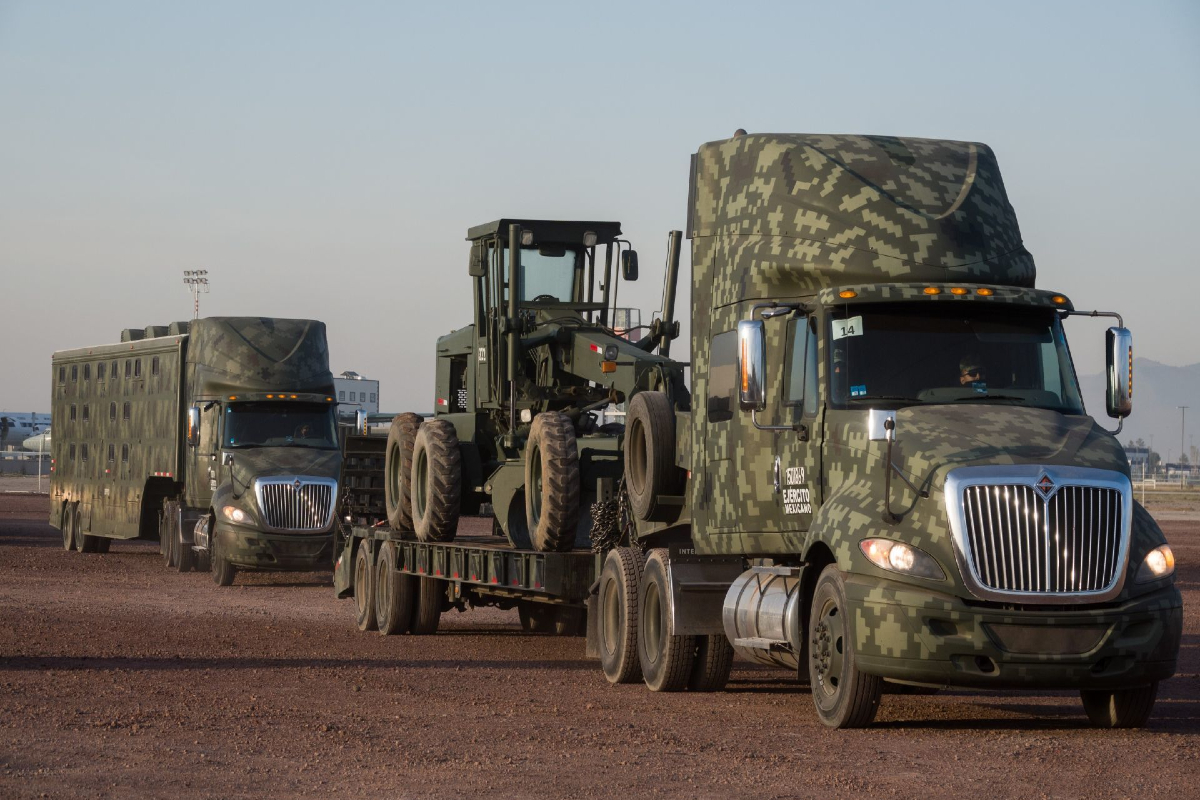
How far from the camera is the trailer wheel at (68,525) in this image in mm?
38188

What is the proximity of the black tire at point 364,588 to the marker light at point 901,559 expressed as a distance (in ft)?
36.6

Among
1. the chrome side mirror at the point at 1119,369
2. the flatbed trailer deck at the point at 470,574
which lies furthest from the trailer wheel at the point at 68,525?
the chrome side mirror at the point at 1119,369

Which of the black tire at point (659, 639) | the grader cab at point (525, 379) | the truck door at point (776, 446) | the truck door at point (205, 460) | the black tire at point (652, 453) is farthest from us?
the truck door at point (205, 460)

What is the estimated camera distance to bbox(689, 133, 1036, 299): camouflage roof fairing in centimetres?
1230

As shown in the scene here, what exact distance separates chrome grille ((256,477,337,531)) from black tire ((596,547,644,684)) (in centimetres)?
1347

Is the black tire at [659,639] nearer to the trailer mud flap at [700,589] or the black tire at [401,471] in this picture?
the trailer mud flap at [700,589]

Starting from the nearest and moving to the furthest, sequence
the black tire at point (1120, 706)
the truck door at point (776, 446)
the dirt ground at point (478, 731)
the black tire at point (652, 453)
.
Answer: the dirt ground at point (478, 731) → the black tire at point (1120, 706) → the truck door at point (776, 446) → the black tire at point (652, 453)

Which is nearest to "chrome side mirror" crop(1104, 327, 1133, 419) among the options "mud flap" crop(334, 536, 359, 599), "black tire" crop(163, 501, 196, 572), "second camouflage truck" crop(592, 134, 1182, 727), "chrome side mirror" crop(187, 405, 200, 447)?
"second camouflage truck" crop(592, 134, 1182, 727)

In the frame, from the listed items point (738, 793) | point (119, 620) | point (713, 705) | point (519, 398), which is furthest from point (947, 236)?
point (119, 620)

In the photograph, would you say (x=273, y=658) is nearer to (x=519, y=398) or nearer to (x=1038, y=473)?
(x=519, y=398)

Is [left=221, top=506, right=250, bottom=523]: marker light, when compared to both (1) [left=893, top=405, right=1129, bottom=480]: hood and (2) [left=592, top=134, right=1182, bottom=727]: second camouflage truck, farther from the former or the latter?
(1) [left=893, top=405, right=1129, bottom=480]: hood

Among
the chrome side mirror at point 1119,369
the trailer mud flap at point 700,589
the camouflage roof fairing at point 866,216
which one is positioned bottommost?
the trailer mud flap at point 700,589

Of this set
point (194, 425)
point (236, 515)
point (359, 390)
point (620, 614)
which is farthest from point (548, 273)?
point (359, 390)

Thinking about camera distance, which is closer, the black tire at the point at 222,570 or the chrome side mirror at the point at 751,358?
the chrome side mirror at the point at 751,358
